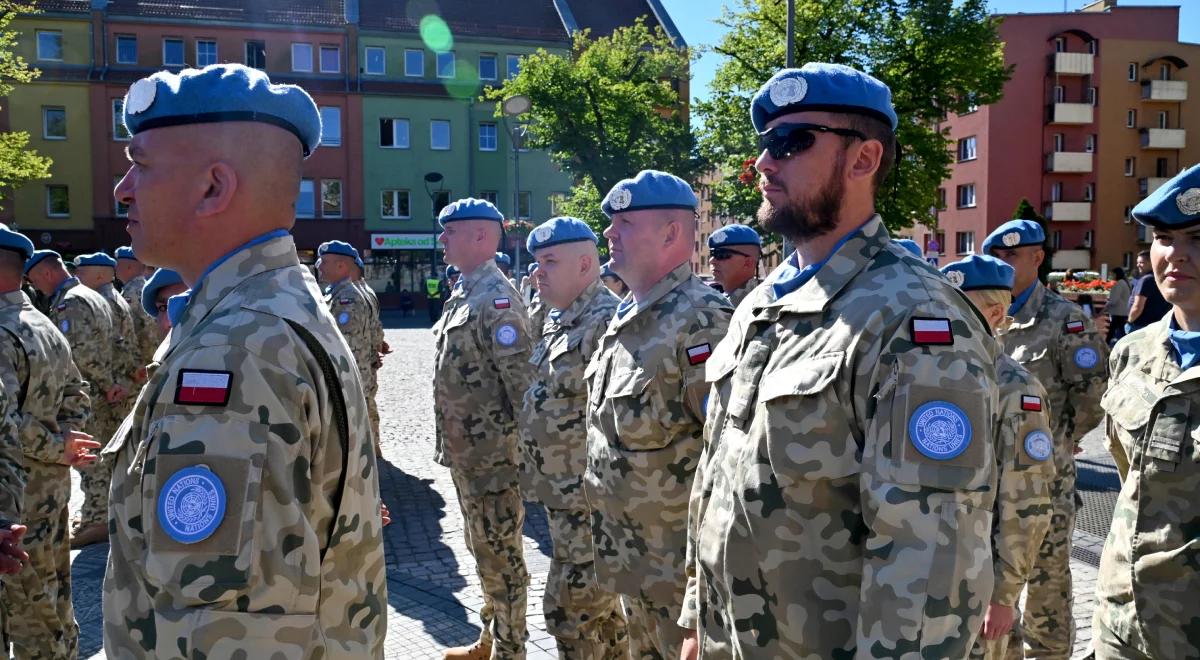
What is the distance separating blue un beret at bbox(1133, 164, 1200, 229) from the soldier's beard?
1.34 m

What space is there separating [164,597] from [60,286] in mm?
8144

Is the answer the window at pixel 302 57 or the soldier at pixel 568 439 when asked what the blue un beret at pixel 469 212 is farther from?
the window at pixel 302 57

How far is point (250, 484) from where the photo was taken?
1.70m

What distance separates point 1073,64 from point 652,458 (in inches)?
2008

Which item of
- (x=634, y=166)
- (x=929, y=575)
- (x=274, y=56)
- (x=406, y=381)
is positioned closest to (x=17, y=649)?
(x=929, y=575)

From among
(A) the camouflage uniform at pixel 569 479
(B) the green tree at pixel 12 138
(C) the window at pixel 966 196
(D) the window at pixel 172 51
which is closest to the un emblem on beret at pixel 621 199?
(A) the camouflage uniform at pixel 569 479

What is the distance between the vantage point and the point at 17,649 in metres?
4.33

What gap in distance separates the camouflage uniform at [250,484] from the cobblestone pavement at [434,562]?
3435 millimetres

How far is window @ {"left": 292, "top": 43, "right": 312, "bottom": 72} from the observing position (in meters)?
41.0

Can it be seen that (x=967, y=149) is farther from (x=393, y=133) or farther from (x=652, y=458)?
(x=652, y=458)

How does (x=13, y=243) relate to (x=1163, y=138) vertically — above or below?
below

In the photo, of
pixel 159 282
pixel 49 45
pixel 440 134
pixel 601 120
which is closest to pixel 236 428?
pixel 159 282

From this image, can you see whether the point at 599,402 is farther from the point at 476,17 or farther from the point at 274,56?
the point at 476,17

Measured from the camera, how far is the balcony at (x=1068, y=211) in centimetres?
4700
